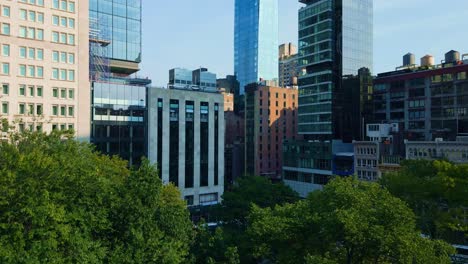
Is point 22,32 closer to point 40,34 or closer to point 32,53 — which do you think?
point 40,34

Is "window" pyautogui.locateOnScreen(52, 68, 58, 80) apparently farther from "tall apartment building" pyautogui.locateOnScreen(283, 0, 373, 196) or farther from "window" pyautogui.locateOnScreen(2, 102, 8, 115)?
"tall apartment building" pyautogui.locateOnScreen(283, 0, 373, 196)

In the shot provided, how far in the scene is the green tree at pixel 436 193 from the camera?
4717cm

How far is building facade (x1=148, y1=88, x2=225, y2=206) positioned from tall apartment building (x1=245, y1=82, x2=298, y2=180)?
38.9m

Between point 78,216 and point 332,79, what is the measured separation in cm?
9184

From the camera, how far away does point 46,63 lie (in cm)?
7738

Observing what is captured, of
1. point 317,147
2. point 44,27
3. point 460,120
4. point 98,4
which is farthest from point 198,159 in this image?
point 460,120

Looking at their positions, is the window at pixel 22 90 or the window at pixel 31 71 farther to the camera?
the window at pixel 31 71

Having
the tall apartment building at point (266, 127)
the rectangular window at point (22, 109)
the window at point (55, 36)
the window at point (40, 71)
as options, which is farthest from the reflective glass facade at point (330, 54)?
the rectangular window at point (22, 109)

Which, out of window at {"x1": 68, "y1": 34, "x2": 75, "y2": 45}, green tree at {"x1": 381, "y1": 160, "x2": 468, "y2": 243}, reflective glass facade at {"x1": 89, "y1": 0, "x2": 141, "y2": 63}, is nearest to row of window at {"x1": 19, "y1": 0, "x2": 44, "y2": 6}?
window at {"x1": 68, "y1": 34, "x2": 75, "y2": 45}

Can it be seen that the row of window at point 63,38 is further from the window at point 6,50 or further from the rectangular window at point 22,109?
the rectangular window at point 22,109

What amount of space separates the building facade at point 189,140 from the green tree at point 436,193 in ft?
161

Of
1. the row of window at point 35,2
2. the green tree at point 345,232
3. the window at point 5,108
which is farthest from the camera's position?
the row of window at point 35,2

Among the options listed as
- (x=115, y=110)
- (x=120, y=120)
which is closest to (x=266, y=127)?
(x=120, y=120)

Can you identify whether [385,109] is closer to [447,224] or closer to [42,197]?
[447,224]
